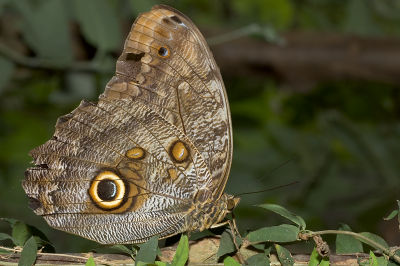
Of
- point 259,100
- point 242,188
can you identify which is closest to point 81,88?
point 242,188

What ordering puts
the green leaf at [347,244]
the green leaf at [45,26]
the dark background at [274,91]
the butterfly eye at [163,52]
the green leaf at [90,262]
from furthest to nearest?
the dark background at [274,91], the green leaf at [45,26], the butterfly eye at [163,52], the green leaf at [347,244], the green leaf at [90,262]

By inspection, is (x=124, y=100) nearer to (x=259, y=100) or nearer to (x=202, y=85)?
(x=202, y=85)

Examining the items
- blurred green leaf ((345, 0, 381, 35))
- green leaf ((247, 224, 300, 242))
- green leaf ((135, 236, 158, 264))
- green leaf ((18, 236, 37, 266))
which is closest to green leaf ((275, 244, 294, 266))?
green leaf ((247, 224, 300, 242))

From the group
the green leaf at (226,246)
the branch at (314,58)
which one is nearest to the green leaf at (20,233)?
the green leaf at (226,246)

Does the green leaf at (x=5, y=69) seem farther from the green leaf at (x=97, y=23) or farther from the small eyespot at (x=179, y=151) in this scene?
the small eyespot at (x=179, y=151)

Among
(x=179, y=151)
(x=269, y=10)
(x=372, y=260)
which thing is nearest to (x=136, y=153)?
(x=179, y=151)

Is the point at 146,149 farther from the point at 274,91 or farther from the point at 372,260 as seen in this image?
the point at 274,91

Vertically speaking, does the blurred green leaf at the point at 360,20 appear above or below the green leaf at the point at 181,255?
above
